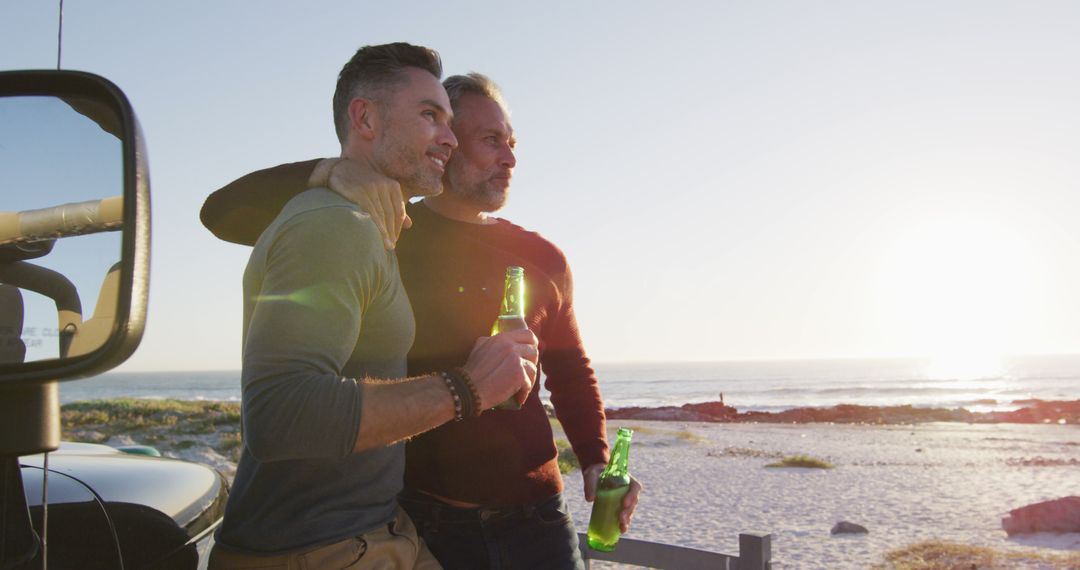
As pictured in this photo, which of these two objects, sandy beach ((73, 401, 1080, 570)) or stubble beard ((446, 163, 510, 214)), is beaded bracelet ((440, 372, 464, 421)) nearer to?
stubble beard ((446, 163, 510, 214))

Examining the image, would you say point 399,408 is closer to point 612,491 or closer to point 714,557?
point 612,491

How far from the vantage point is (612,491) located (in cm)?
294

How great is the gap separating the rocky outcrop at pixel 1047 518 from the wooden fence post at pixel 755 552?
9.54 metres

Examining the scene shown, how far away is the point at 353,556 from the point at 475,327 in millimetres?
983

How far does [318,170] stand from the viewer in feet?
6.12

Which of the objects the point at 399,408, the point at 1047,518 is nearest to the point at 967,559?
the point at 1047,518

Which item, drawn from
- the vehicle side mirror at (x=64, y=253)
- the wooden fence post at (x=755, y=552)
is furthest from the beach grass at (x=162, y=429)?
the vehicle side mirror at (x=64, y=253)

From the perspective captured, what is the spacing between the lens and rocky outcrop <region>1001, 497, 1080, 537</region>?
11289mm

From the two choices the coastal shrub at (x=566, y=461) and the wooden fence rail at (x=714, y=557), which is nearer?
the wooden fence rail at (x=714, y=557)

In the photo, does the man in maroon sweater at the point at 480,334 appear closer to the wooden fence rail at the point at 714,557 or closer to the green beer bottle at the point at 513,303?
the green beer bottle at the point at 513,303

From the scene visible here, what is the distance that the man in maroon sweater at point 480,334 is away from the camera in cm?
237

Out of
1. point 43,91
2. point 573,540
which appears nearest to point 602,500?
point 573,540

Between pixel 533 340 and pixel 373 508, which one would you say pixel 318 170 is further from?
pixel 373 508

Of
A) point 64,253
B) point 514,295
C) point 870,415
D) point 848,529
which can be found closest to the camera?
point 64,253
